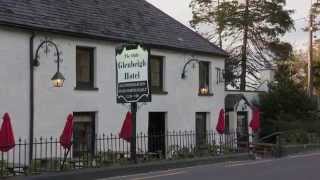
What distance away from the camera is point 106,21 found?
25.2 meters

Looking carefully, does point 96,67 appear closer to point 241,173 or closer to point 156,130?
point 156,130

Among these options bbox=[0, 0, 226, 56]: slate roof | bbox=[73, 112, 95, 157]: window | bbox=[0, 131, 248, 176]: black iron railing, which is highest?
bbox=[0, 0, 226, 56]: slate roof

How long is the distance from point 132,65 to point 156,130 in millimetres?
9223

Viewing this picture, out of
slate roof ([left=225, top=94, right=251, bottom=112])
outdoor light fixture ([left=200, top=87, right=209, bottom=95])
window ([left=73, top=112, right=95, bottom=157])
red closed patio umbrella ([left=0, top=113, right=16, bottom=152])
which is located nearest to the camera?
red closed patio umbrella ([left=0, top=113, right=16, bottom=152])

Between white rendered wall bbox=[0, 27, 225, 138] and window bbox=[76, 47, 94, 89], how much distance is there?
223 millimetres

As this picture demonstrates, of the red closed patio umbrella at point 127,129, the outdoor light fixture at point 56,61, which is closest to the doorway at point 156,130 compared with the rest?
the outdoor light fixture at point 56,61

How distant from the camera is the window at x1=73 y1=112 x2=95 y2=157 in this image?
75.2 ft

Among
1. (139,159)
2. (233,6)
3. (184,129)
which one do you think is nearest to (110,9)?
(184,129)

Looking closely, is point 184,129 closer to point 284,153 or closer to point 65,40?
point 284,153

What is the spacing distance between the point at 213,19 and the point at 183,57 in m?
17.6

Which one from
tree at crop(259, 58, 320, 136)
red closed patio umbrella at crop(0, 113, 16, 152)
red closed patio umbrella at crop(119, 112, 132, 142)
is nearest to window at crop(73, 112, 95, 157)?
red closed patio umbrella at crop(119, 112, 132, 142)

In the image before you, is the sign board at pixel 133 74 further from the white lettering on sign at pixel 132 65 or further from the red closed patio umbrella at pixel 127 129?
the red closed patio umbrella at pixel 127 129

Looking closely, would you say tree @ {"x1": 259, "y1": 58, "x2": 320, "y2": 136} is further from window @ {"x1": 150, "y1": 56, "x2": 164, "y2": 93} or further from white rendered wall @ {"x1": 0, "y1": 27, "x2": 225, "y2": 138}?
window @ {"x1": 150, "y1": 56, "x2": 164, "y2": 93}

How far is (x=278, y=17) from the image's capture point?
4356 centimetres
